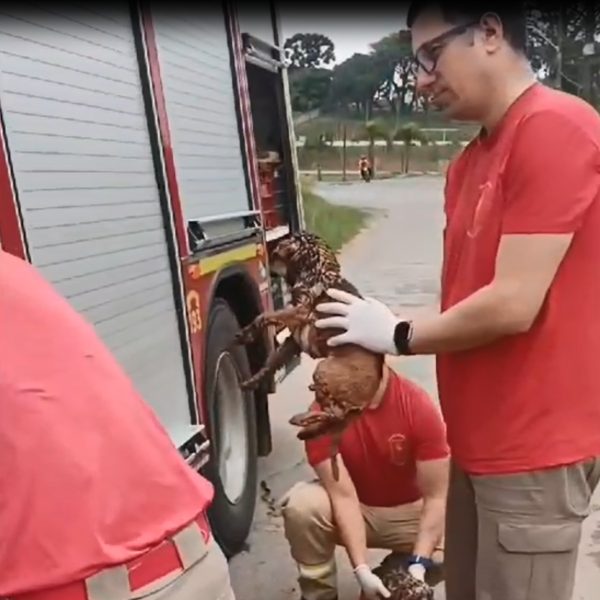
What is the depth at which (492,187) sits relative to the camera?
6.79ft

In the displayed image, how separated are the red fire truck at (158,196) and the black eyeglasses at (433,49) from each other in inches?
17.4

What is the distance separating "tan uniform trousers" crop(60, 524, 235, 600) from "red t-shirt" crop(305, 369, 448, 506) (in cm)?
133

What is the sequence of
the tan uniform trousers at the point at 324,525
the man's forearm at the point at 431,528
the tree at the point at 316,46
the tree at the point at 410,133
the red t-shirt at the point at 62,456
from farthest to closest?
the tree at the point at 410,133
the tan uniform trousers at the point at 324,525
the man's forearm at the point at 431,528
the tree at the point at 316,46
the red t-shirt at the point at 62,456

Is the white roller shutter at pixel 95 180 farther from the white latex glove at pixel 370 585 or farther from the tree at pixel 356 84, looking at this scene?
the white latex glove at pixel 370 585

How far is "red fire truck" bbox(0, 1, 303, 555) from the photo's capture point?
2.67 metres

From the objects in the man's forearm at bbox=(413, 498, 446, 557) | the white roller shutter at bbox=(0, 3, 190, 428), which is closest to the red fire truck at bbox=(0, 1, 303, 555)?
the white roller shutter at bbox=(0, 3, 190, 428)

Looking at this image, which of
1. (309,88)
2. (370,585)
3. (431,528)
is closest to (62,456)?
(370,585)

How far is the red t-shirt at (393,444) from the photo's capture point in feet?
10.5

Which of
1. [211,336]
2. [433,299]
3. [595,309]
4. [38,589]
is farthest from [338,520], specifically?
[433,299]

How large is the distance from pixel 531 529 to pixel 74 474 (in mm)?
975

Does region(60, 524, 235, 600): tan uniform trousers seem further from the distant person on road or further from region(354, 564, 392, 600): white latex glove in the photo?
the distant person on road

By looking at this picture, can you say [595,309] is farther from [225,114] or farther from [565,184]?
[225,114]

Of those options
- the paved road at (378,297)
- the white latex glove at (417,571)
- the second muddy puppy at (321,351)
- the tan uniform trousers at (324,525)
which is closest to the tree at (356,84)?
the second muddy puppy at (321,351)

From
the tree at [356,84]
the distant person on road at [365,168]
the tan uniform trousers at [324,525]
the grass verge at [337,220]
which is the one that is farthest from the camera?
the grass verge at [337,220]
